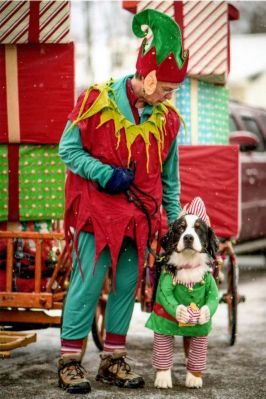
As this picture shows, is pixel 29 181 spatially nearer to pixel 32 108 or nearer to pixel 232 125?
pixel 32 108

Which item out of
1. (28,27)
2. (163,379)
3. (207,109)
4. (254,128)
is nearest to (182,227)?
(163,379)

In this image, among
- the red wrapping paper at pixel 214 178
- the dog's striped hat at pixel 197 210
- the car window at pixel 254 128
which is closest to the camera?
the dog's striped hat at pixel 197 210

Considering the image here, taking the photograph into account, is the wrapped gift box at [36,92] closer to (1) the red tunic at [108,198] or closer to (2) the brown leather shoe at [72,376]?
(1) the red tunic at [108,198]

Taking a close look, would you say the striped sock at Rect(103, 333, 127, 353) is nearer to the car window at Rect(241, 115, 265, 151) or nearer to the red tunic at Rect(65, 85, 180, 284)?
the red tunic at Rect(65, 85, 180, 284)

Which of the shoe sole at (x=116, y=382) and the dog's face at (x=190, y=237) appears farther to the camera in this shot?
the shoe sole at (x=116, y=382)

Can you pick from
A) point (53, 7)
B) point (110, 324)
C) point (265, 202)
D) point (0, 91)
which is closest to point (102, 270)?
point (110, 324)

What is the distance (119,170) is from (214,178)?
5.55 ft

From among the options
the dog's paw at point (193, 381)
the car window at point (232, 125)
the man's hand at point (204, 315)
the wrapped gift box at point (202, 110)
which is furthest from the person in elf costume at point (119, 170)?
the car window at point (232, 125)

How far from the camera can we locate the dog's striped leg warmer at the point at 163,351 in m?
5.15

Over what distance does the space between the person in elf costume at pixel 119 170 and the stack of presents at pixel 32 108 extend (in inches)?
33.8

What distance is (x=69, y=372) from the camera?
5.09m

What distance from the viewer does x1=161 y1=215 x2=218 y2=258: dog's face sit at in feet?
16.2

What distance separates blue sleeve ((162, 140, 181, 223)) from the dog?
28 centimetres

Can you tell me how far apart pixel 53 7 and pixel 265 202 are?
6260 millimetres
